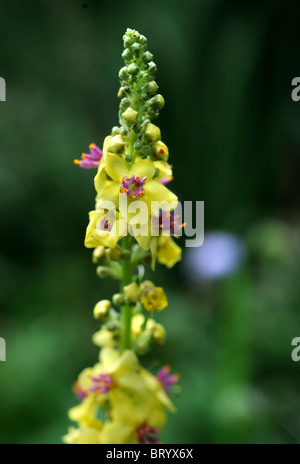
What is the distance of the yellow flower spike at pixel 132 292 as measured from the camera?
1.96m

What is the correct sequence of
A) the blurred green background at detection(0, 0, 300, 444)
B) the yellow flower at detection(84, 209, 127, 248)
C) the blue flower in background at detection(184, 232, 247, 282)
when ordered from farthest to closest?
the blue flower in background at detection(184, 232, 247, 282) < the blurred green background at detection(0, 0, 300, 444) < the yellow flower at detection(84, 209, 127, 248)

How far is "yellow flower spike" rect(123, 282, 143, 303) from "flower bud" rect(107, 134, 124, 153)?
1.62ft

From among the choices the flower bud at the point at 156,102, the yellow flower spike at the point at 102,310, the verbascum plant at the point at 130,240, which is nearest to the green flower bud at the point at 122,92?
the verbascum plant at the point at 130,240

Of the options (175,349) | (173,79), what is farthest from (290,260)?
(173,79)

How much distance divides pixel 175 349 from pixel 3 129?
11.7 ft

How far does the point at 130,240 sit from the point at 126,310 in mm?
284

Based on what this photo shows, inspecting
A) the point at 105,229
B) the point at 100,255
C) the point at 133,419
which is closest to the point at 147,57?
the point at 105,229

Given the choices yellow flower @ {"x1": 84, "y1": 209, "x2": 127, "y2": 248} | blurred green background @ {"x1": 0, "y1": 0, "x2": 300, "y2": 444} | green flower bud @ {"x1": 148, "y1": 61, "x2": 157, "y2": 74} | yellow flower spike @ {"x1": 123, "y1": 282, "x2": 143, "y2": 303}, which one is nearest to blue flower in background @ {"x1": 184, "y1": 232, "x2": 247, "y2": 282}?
blurred green background @ {"x1": 0, "y1": 0, "x2": 300, "y2": 444}

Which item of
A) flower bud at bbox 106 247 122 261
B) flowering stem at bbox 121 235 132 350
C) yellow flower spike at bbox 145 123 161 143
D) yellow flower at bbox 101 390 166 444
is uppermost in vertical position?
yellow flower spike at bbox 145 123 161 143

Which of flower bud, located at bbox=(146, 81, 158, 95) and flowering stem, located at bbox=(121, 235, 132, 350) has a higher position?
flower bud, located at bbox=(146, 81, 158, 95)

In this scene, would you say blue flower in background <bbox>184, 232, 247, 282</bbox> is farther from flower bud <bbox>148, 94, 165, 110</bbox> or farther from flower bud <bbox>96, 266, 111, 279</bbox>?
flower bud <bbox>148, 94, 165, 110</bbox>

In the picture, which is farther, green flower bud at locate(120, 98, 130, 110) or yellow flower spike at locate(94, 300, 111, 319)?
yellow flower spike at locate(94, 300, 111, 319)

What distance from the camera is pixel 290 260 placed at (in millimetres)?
4836

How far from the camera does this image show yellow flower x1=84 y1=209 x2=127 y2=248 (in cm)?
185
